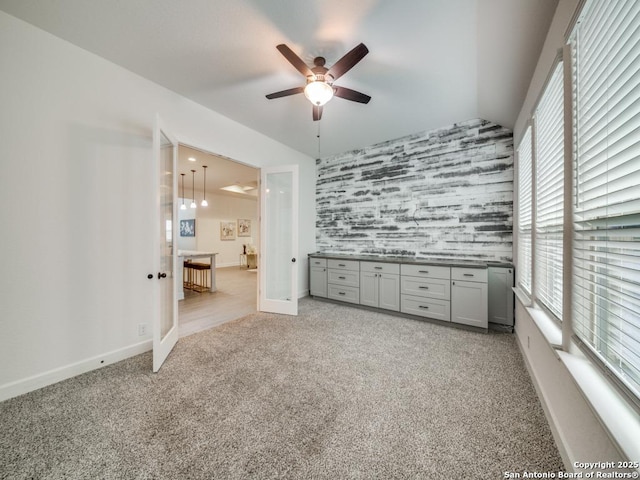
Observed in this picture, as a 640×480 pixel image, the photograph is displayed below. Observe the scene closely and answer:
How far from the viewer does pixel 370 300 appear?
3.95 meters

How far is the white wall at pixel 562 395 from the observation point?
1021 millimetres

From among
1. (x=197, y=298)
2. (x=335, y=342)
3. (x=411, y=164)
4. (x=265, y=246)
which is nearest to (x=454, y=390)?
(x=335, y=342)

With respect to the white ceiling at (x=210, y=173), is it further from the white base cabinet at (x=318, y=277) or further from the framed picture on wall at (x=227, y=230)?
the white base cabinet at (x=318, y=277)

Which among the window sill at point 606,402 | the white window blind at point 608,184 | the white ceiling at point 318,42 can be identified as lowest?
the window sill at point 606,402

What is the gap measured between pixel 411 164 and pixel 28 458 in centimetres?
488

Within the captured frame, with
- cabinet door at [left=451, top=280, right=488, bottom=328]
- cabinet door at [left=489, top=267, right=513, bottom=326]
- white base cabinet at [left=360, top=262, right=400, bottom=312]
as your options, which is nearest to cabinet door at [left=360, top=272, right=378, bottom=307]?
white base cabinet at [left=360, top=262, right=400, bottom=312]

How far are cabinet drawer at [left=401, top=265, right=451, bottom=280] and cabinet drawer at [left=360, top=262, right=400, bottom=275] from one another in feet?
0.35

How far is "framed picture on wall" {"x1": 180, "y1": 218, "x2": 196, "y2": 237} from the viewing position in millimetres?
8727

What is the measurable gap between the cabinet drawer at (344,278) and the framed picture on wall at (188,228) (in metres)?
6.52

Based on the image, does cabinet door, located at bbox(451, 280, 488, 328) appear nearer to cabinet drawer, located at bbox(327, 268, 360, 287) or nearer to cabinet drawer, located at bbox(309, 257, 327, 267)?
cabinet drawer, located at bbox(327, 268, 360, 287)

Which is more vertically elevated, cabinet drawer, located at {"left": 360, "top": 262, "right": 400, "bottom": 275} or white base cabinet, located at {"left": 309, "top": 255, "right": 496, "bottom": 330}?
cabinet drawer, located at {"left": 360, "top": 262, "right": 400, "bottom": 275}

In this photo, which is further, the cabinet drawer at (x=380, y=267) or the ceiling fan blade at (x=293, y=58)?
the cabinet drawer at (x=380, y=267)

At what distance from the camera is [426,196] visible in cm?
391

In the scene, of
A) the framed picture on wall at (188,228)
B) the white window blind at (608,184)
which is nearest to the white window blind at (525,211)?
the white window blind at (608,184)
